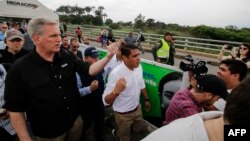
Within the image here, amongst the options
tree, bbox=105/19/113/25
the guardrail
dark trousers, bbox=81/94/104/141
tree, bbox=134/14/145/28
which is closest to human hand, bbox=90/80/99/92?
dark trousers, bbox=81/94/104/141

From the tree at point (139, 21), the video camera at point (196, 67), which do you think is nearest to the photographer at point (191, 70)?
the video camera at point (196, 67)

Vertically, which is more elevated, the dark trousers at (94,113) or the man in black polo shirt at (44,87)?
the man in black polo shirt at (44,87)

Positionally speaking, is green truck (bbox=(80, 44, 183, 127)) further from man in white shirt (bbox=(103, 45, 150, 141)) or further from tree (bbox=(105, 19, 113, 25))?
tree (bbox=(105, 19, 113, 25))

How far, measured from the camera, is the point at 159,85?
4273mm

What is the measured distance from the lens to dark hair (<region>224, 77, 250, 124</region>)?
1.03 m

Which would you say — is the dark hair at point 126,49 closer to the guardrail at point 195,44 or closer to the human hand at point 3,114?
the human hand at point 3,114

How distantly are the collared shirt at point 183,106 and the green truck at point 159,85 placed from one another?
3.96ft

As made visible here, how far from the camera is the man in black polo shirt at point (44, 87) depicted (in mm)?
2457

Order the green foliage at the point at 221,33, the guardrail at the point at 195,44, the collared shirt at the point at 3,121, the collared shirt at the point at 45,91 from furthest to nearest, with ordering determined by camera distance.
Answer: the green foliage at the point at 221,33 → the guardrail at the point at 195,44 → the collared shirt at the point at 3,121 → the collared shirt at the point at 45,91

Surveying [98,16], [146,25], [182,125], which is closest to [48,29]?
[182,125]

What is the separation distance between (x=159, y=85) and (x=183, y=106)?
1714 millimetres

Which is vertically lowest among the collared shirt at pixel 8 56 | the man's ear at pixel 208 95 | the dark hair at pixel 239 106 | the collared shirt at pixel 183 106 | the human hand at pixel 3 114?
the human hand at pixel 3 114

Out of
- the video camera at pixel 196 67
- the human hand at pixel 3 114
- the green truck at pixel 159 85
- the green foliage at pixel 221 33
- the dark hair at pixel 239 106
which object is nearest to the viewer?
the dark hair at pixel 239 106

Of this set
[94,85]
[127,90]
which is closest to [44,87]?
[94,85]
